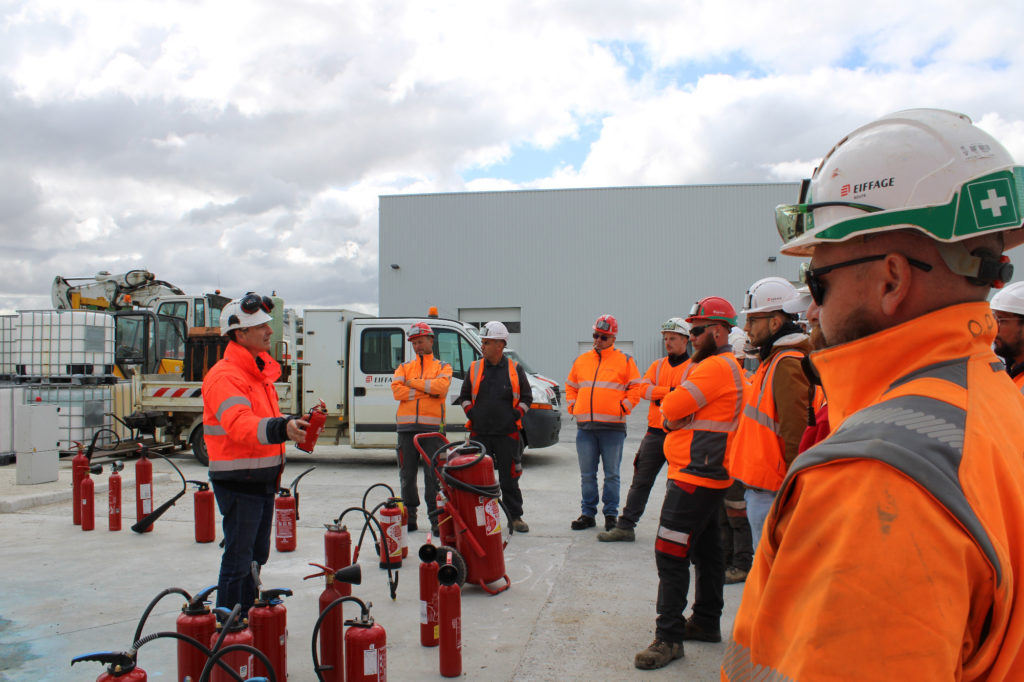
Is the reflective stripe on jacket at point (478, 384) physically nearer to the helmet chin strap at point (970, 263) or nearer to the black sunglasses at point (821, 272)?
the black sunglasses at point (821, 272)

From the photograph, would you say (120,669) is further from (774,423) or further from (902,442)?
(774,423)

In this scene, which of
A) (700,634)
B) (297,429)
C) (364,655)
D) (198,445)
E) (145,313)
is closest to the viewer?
(364,655)

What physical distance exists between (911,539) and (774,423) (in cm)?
284

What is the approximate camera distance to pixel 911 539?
2.76 feet

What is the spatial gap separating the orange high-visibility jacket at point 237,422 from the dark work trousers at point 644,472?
11.3 feet

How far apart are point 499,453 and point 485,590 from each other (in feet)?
5.93

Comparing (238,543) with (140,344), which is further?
(140,344)

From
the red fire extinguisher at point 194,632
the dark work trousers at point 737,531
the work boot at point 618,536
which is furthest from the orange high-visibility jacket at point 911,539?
the work boot at point 618,536

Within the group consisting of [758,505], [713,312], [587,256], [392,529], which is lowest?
[392,529]

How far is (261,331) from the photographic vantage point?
414cm

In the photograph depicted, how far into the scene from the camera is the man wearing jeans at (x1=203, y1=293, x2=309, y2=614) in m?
3.73

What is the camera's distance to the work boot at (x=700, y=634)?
4.07 m

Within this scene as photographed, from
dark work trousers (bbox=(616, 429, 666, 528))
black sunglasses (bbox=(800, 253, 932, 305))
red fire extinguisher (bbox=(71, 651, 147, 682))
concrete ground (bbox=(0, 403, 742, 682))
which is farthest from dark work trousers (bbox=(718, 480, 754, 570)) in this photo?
black sunglasses (bbox=(800, 253, 932, 305))

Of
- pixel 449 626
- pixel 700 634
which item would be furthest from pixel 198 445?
pixel 700 634
